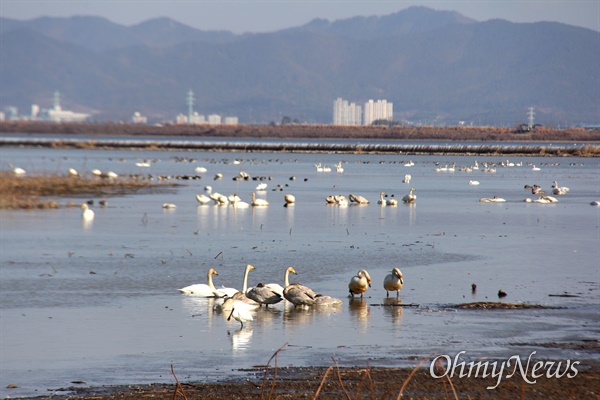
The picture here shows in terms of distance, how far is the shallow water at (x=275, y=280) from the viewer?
11539mm

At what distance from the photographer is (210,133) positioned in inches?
6949

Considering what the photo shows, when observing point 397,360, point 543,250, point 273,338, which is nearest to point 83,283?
point 273,338

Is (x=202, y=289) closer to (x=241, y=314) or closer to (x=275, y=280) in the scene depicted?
(x=275, y=280)

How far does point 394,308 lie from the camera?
14.6 m

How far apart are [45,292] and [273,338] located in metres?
5.30

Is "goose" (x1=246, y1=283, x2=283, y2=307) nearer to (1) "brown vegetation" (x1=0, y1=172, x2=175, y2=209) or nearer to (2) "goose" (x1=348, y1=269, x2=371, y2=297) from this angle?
(2) "goose" (x1=348, y1=269, x2=371, y2=297)

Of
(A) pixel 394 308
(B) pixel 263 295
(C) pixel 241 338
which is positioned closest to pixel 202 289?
(B) pixel 263 295

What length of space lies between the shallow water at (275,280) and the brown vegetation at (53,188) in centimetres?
252

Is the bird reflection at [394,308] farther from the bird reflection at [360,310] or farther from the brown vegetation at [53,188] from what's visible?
the brown vegetation at [53,188]

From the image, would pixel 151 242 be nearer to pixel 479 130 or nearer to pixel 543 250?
pixel 543 250

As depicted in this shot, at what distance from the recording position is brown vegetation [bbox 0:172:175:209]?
3274 centimetres

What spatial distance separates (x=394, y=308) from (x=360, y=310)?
1.71 ft

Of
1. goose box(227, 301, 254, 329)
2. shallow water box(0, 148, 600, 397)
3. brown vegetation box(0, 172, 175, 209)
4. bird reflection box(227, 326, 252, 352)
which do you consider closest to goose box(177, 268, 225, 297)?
shallow water box(0, 148, 600, 397)

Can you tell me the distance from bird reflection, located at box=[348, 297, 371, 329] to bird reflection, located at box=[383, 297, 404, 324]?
28 centimetres
